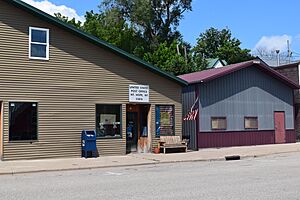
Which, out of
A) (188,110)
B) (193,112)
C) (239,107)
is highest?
(239,107)

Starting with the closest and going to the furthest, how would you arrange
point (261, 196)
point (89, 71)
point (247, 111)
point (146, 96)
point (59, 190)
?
point (261, 196)
point (59, 190)
point (89, 71)
point (146, 96)
point (247, 111)

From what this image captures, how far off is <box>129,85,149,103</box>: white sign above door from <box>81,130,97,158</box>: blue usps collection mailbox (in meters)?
2.90

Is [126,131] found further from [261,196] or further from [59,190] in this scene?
[261,196]

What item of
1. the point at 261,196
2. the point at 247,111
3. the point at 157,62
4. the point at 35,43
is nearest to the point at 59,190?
the point at 261,196

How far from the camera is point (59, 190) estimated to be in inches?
447

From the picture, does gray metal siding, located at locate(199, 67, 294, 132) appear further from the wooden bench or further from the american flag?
the wooden bench

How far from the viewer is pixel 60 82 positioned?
2042 centimetres

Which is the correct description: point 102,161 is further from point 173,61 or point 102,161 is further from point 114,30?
point 114,30

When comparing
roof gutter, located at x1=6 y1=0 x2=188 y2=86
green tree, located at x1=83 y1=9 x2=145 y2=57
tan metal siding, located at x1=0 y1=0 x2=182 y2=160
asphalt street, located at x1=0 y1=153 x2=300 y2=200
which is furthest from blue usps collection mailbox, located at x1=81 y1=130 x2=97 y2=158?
green tree, located at x1=83 y1=9 x2=145 y2=57

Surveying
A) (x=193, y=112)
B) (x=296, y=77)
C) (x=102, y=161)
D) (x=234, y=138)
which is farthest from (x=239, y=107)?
(x=102, y=161)

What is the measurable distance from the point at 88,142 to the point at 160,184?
8601 mm

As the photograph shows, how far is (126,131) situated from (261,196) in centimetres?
1329

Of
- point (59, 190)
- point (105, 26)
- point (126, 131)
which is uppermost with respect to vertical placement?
point (105, 26)

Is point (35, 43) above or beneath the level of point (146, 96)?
above
